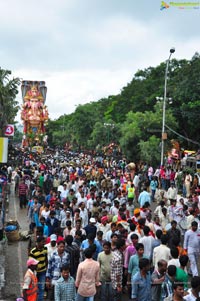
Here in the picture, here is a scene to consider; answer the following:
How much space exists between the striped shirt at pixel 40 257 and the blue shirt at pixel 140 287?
167 centimetres

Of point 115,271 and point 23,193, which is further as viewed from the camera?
point 23,193

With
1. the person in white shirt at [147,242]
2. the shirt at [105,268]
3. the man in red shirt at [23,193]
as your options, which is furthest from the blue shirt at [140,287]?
the man in red shirt at [23,193]

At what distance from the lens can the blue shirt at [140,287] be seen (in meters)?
6.34

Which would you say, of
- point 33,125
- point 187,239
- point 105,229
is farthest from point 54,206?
point 33,125

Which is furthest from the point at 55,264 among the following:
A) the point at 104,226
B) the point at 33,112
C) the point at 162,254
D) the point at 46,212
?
the point at 33,112

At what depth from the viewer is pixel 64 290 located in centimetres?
607

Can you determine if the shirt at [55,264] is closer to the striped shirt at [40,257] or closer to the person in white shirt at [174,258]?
the striped shirt at [40,257]

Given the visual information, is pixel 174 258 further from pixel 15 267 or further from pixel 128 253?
pixel 15 267

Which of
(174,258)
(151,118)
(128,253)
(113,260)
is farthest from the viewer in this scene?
(151,118)

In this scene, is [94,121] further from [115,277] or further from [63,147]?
[115,277]

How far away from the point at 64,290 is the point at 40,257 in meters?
1.30

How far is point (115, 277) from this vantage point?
6902 millimetres

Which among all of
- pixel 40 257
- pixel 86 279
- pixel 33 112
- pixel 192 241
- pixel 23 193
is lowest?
pixel 86 279

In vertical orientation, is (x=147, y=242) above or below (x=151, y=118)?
below
